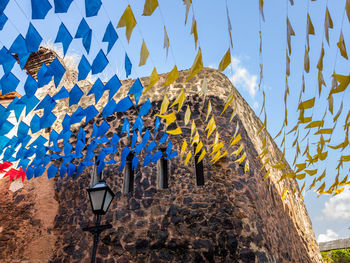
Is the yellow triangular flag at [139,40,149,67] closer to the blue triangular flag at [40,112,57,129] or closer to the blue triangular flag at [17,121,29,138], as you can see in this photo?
the blue triangular flag at [40,112,57,129]

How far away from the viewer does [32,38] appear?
9.21 feet

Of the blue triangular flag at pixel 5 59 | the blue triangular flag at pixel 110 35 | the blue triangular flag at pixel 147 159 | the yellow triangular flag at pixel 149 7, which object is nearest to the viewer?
the yellow triangular flag at pixel 149 7

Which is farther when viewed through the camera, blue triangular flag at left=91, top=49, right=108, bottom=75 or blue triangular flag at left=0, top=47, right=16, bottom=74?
blue triangular flag at left=0, top=47, right=16, bottom=74

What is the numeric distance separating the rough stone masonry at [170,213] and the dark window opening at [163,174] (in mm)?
98

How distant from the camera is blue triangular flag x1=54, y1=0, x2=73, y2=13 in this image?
2416 mm

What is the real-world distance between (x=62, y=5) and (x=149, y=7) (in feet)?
2.85

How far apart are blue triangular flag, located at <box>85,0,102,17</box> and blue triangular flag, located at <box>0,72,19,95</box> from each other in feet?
4.22

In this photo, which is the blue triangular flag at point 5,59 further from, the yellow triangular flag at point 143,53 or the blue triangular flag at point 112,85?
the yellow triangular flag at point 143,53

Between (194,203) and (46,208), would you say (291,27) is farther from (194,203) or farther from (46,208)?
(46,208)

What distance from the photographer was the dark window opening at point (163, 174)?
5.39 metres

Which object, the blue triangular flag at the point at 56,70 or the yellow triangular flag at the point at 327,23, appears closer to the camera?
the yellow triangular flag at the point at 327,23

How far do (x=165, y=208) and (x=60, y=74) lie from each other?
2954 millimetres

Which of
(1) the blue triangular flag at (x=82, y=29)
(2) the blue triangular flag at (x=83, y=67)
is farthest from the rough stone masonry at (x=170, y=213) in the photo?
(1) the blue triangular flag at (x=82, y=29)

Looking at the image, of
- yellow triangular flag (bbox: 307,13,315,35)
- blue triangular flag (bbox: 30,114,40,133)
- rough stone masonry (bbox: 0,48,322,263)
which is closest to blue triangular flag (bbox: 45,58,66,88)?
blue triangular flag (bbox: 30,114,40,133)
